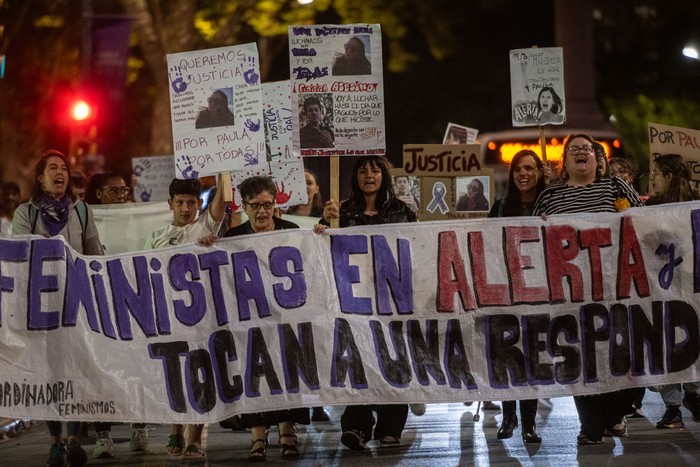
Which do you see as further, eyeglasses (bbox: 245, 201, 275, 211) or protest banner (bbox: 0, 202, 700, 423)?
eyeglasses (bbox: 245, 201, 275, 211)

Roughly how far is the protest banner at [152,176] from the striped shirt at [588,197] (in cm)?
786

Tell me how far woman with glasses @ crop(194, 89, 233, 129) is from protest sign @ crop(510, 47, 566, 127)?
8.69 ft

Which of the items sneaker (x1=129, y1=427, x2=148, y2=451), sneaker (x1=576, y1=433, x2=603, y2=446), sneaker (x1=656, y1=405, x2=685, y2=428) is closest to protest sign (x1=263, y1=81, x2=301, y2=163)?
sneaker (x1=129, y1=427, x2=148, y2=451)

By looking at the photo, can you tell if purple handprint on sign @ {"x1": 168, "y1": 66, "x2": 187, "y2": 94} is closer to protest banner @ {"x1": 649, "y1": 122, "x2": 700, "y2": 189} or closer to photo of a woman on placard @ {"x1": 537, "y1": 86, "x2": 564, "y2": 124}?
photo of a woman on placard @ {"x1": 537, "y1": 86, "x2": 564, "y2": 124}

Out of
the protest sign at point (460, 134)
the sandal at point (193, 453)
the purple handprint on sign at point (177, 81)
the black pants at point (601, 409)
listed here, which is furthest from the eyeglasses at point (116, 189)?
the protest sign at point (460, 134)

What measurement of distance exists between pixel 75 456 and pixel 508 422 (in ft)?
9.00

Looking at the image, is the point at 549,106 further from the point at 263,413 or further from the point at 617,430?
the point at 263,413

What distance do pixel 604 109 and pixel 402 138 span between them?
25.9 feet

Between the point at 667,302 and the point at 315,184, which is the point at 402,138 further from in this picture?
the point at 667,302

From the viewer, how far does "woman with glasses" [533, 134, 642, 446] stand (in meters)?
8.59

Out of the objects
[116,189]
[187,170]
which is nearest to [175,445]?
[187,170]

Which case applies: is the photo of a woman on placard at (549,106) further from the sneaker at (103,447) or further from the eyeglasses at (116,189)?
the sneaker at (103,447)

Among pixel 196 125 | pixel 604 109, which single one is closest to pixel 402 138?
pixel 604 109

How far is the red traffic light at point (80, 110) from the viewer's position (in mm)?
22094
